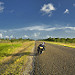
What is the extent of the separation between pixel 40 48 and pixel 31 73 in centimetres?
699

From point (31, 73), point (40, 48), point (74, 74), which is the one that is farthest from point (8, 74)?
point (40, 48)

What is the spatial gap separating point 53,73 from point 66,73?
732mm

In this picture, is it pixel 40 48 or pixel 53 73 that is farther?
pixel 40 48

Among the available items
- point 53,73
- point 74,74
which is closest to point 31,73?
point 53,73

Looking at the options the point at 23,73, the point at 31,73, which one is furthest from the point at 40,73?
the point at 23,73

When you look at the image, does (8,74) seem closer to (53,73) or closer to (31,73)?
(31,73)

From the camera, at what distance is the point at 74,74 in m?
4.81

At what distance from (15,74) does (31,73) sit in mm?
895

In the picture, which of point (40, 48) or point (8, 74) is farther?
point (40, 48)

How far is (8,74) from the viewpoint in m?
4.97

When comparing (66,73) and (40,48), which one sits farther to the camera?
(40,48)

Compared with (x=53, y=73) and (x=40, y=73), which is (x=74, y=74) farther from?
(x=40, y=73)

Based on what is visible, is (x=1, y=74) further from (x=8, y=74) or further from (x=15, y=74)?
(x=15, y=74)

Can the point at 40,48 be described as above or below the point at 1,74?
above
